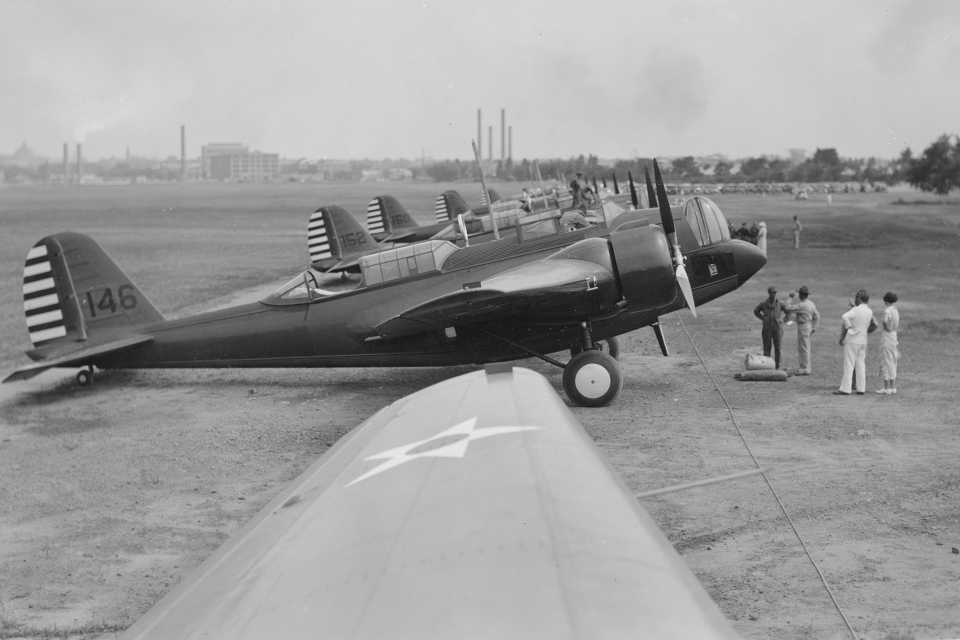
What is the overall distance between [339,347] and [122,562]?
5922 mm

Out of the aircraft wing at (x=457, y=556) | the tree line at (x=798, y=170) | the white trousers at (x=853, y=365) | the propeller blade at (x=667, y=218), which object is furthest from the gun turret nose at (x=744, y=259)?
the tree line at (x=798, y=170)

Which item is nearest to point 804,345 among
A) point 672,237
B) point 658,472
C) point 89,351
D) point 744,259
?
point 744,259

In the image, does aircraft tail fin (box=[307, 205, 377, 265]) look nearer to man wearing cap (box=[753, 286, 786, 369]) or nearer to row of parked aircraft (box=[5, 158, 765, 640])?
man wearing cap (box=[753, 286, 786, 369])

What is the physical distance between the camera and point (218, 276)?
30359mm

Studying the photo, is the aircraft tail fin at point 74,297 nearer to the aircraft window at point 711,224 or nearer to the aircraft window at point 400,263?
the aircraft window at point 400,263

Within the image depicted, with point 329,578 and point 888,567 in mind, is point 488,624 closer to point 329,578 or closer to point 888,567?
point 329,578

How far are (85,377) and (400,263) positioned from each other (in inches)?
216

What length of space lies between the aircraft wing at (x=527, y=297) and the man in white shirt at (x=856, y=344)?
3.24 metres

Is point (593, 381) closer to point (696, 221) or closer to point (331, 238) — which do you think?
point (696, 221)

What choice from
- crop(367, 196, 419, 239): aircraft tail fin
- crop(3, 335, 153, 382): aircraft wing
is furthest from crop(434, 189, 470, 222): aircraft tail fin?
crop(3, 335, 153, 382): aircraft wing

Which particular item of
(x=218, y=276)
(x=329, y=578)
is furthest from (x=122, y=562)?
(x=218, y=276)

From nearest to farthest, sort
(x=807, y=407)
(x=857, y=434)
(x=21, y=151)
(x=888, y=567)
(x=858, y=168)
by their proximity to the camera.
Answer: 1. (x=888, y=567)
2. (x=857, y=434)
3. (x=807, y=407)
4. (x=21, y=151)
5. (x=858, y=168)

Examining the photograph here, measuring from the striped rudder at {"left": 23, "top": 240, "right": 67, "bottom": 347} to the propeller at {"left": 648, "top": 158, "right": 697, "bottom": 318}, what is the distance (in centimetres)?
949

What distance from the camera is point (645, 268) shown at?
37.1ft
